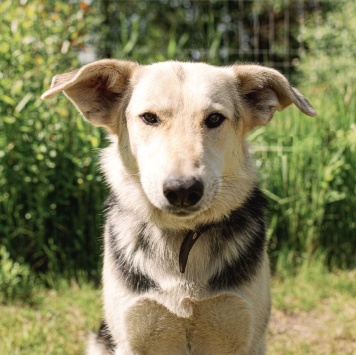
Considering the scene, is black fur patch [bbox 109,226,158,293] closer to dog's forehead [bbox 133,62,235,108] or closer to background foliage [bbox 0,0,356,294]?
dog's forehead [bbox 133,62,235,108]

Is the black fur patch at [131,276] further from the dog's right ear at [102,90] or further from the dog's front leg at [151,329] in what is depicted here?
the dog's right ear at [102,90]

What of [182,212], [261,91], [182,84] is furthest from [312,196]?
[182,212]


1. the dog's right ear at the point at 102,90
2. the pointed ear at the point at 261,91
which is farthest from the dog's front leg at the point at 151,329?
the pointed ear at the point at 261,91

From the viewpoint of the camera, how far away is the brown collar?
2.95 metres

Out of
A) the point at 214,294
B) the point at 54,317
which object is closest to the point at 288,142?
the point at 54,317

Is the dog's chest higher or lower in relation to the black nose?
lower

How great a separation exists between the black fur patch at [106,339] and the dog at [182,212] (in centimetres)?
1

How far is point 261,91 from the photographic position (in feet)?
10.6

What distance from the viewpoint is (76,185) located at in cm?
527

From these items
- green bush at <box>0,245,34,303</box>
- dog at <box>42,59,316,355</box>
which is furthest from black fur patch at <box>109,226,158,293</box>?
green bush at <box>0,245,34,303</box>

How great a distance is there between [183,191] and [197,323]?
0.78 m

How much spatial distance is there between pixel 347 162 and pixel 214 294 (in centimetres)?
301

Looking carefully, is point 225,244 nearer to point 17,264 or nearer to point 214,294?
point 214,294

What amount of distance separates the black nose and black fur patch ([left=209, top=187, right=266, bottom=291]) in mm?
600
